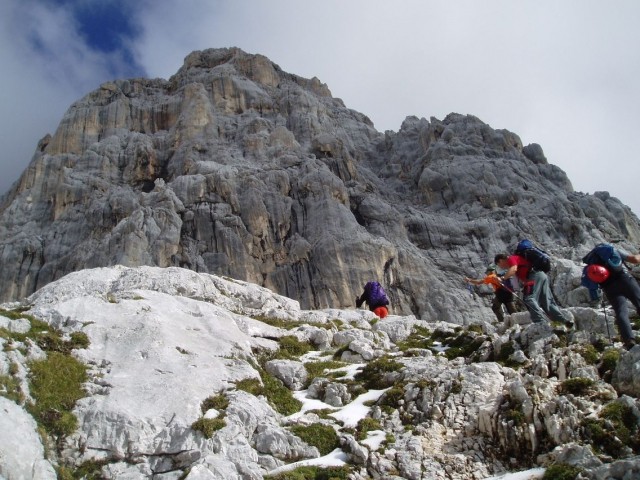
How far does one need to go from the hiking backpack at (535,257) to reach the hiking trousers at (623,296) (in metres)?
2.76

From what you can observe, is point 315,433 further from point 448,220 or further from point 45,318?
point 448,220

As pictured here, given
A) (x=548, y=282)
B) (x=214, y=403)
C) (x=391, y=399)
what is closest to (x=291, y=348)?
(x=391, y=399)

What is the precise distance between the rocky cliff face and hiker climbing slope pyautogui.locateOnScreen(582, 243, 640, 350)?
32297mm

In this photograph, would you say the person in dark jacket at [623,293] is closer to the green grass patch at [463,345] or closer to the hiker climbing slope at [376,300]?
the green grass patch at [463,345]

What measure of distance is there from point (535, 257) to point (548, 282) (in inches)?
47.3

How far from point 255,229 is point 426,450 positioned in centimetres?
5653

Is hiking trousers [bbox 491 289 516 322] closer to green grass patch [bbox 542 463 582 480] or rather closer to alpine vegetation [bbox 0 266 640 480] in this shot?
alpine vegetation [bbox 0 266 640 480]

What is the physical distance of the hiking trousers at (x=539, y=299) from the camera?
17.7 metres

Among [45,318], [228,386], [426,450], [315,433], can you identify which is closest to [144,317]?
[45,318]

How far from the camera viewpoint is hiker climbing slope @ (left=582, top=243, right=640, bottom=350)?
571 inches

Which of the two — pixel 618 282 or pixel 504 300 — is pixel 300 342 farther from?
pixel 618 282

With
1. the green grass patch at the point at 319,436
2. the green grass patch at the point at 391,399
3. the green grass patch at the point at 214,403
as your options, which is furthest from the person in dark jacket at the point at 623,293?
the green grass patch at the point at 214,403

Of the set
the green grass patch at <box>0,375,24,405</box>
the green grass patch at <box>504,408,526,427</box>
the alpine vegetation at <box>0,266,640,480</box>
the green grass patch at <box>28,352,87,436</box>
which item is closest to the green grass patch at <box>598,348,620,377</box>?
the alpine vegetation at <box>0,266,640,480</box>

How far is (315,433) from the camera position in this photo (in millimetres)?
15031
